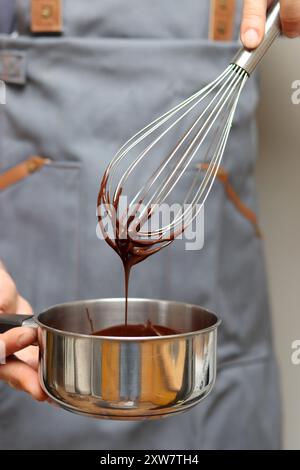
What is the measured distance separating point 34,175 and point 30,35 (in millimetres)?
140

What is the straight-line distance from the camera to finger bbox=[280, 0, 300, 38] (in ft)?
1.59

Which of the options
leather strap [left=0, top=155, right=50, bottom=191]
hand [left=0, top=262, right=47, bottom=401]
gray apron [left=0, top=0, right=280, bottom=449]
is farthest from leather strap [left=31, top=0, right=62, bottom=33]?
hand [left=0, top=262, right=47, bottom=401]

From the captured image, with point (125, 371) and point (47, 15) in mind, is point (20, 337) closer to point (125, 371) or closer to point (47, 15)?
point (125, 371)

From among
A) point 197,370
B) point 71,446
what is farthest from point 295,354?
point 197,370

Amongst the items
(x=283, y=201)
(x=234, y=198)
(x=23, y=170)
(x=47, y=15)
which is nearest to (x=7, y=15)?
(x=47, y=15)

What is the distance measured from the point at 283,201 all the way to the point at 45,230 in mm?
332

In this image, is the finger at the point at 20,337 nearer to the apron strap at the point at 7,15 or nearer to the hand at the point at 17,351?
the hand at the point at 17,351

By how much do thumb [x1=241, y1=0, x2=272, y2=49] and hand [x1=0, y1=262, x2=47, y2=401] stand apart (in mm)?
243

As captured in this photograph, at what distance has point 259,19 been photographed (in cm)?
48

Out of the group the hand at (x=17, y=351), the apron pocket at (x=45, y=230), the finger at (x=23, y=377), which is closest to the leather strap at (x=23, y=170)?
the apron pocket at (x=45, y=230)

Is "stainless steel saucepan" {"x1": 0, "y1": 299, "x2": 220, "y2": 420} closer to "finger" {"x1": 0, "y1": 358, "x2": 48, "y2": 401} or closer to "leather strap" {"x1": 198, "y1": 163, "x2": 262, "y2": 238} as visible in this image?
"finger" {"x1": 0, "y1": 358, "x2": 48, "y2": 401}

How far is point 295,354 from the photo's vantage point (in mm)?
874

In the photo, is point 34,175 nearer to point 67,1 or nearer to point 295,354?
point 67,1

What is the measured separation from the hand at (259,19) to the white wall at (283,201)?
1.15 ft
